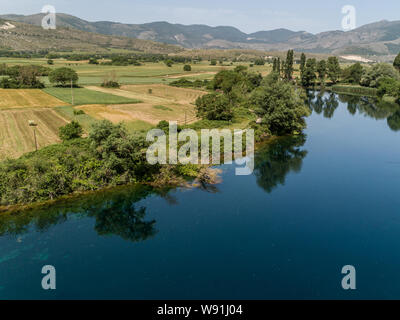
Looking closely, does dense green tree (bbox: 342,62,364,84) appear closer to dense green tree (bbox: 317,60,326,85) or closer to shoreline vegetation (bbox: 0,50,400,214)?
dense green tree (bbox: 317,60,326,85)

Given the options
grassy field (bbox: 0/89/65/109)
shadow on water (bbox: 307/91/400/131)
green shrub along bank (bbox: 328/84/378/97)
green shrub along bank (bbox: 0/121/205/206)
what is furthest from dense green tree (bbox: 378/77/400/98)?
grassy field (bbox: 0/89/65/109)

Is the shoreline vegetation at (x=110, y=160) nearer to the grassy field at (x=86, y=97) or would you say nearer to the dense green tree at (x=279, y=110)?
the dense green tree at (x=279, y=110)

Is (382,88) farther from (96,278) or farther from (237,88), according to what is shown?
(96,278)

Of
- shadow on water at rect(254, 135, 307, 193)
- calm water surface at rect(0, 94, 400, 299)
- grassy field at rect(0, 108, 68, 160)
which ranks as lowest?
calm water surface at rect(0, 94, 400, 299)

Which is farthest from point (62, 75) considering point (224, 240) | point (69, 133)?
point (224, 240)

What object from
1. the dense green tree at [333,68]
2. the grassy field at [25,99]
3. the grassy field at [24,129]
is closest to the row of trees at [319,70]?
the dense green tree at [333,68]
